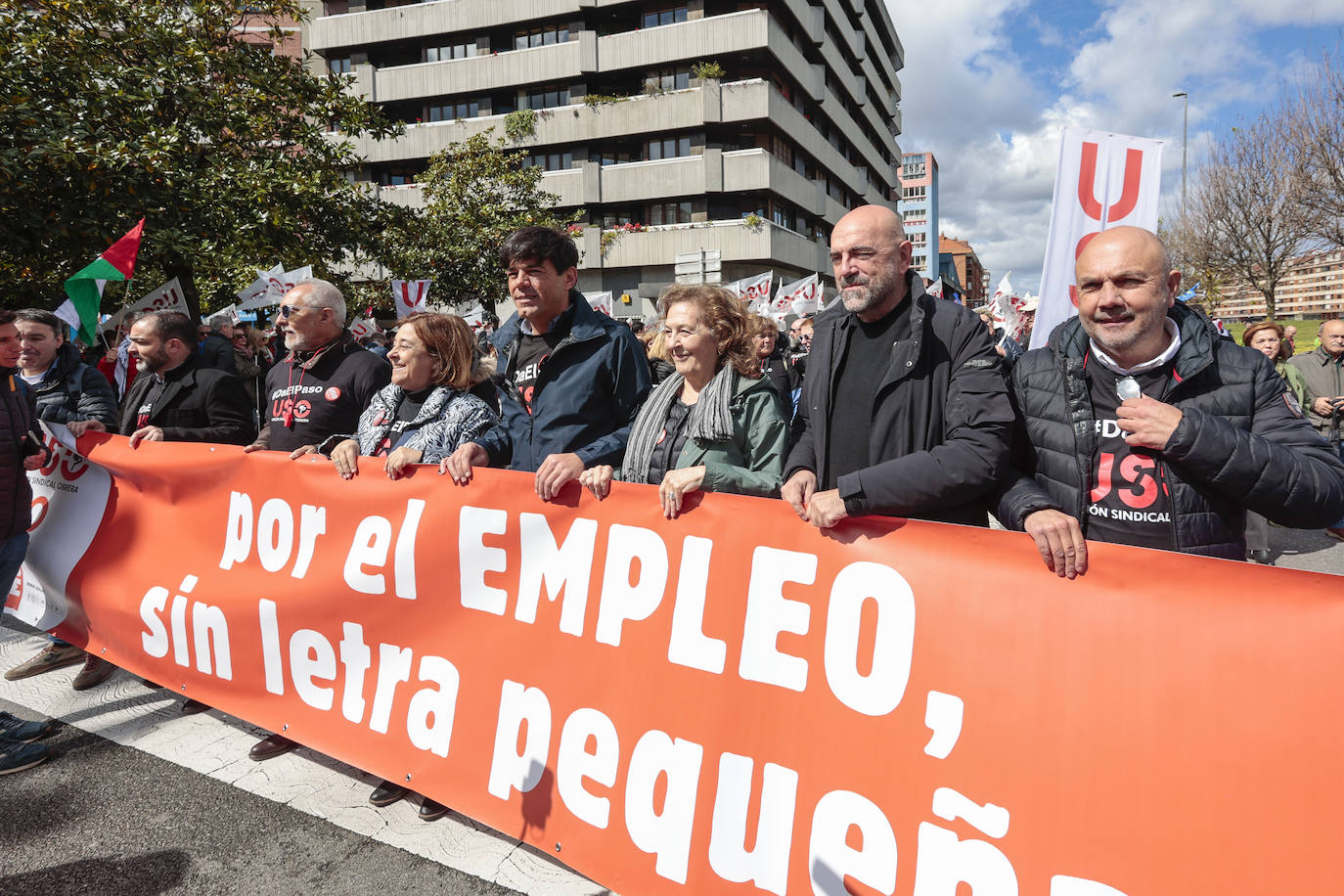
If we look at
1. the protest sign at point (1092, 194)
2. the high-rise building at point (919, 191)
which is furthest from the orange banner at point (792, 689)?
the high-rise building at point (919, 191)

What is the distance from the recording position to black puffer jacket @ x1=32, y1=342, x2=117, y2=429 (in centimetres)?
449

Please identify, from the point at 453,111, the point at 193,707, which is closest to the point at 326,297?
the point at 193,707

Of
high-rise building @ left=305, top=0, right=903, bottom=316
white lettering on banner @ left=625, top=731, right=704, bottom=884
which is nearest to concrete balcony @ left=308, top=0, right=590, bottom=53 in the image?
high-rise building @ left=305, top=0, right=903, bottom=316

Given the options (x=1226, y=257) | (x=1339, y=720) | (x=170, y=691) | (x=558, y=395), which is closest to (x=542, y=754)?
(x=558, y=395)

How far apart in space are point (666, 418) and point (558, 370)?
0.55 meters

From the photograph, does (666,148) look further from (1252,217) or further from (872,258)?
(872,258)

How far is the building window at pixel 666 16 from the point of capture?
32750 mm

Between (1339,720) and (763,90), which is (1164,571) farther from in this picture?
(763,90)

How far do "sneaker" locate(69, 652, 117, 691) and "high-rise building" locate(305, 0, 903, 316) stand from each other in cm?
2718

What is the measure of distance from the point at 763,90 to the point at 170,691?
32.2m

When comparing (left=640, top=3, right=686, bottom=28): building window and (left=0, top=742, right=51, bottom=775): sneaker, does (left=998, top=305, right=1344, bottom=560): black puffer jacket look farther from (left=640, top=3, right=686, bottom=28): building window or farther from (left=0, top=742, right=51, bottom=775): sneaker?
(left=640, top=3, right=686, bottom=28): building window

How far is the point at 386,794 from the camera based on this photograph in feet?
9.32

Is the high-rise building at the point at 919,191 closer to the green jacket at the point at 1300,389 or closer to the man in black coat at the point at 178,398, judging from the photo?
the green jacket at the point at 1300,389

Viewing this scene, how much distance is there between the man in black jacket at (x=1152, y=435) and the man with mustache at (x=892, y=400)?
0.17m
